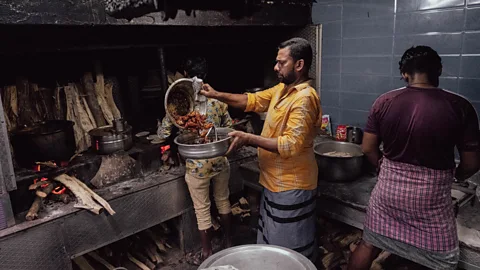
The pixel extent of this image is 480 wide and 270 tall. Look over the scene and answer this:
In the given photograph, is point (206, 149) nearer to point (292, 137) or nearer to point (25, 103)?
point (292, 137)

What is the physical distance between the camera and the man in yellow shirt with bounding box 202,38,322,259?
8.31 feet

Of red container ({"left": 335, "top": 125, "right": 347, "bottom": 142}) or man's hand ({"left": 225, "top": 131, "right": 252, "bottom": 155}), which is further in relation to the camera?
red container ({"left": 335, "top": 125, "right": 347, "bottom": 142})

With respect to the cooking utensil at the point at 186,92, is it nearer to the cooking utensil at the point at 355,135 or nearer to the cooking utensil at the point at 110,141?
the cooking utensil at the point at 110,141

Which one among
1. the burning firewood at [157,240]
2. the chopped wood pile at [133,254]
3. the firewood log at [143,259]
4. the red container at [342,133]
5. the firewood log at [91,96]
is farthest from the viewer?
the red container at [342,133]

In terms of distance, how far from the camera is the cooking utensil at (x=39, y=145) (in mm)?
3172

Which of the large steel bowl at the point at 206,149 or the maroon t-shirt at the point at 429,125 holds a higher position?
the maroon t-shirt at the point at 429,125

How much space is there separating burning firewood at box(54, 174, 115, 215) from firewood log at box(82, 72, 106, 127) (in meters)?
1.08

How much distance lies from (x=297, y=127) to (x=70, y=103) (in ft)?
9.51

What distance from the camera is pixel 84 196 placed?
10.4 feet

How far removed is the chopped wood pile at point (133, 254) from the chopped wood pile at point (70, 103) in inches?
46.7

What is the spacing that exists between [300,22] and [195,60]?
1.85m

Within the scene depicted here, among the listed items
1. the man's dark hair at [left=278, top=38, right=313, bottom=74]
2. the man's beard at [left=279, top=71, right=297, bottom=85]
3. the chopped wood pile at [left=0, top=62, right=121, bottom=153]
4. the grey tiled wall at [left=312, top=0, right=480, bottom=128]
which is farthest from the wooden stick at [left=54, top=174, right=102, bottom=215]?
the grey tiled wall at [left=312, top=0, right=480, bottom=128]

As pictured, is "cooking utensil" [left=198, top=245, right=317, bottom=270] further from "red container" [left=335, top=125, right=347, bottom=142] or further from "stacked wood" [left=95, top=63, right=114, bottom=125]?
"stacked wood" [left=95, top=63, right=114, bottom=125]

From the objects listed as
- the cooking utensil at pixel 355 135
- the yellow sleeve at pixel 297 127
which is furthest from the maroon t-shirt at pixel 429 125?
the cooking utensil at pixel 355 135
